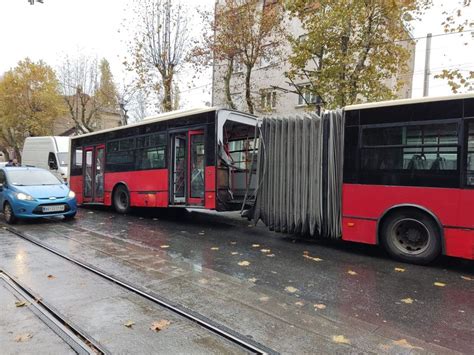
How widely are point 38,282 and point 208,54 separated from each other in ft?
47.0

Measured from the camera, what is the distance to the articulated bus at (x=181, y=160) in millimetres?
9117

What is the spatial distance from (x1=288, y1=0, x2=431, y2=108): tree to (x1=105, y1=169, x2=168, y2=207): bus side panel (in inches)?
245

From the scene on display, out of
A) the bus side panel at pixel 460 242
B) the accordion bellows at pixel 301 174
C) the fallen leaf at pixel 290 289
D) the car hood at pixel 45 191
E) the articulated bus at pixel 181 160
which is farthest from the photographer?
the car hood at pixel 45 191

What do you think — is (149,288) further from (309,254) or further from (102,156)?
(102,156)

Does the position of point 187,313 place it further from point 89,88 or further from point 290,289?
point 89,88

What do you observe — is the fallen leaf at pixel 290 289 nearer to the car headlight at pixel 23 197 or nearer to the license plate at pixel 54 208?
the license plate at pixel 54 208

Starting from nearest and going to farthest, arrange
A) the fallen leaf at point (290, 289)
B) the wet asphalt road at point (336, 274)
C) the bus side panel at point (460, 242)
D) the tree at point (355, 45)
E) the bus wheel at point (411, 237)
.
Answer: the wet asphalt road at point (336, 274)
the fallen leaf at point (290, 289)
the bus side panel at point (460, 242)
the bus wheel at point (411, 237)
the tree at point (355, 45)

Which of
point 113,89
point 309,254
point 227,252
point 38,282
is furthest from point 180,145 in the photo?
point 113,89

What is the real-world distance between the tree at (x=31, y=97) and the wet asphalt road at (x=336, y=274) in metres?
27.3

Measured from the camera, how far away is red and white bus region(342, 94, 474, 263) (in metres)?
5.71

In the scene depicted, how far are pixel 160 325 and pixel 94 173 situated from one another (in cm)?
1101

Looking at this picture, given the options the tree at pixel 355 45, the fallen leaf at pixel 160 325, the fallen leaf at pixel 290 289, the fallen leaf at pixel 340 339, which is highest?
the tree at pixel 355 45

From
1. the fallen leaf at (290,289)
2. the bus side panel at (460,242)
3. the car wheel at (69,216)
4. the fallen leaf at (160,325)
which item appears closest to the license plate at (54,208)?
the car wheel at (69,216)

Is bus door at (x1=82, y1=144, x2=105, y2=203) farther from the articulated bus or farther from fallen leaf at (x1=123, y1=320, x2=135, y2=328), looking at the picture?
fallen leaf at (x1=123, y1=320, x2=135, y2=328)
